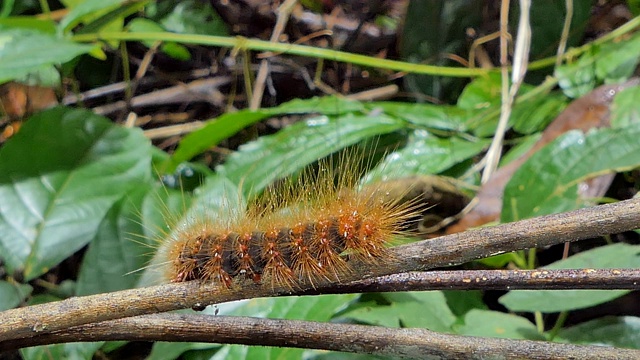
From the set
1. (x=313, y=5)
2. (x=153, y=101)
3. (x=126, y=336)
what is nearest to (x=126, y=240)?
(x=126, y=336)

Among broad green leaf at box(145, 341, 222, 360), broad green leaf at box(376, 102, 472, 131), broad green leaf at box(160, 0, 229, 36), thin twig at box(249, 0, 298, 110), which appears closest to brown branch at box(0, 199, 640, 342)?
broad green leaf at box(145, 341, 222, 360)

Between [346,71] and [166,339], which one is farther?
[346,71]

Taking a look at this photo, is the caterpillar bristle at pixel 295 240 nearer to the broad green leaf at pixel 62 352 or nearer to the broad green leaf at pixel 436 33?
the broad green leaf at pixel 62 352

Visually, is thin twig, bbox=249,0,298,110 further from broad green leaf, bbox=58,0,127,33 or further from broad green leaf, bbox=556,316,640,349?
broad green leaf, bbox=556,316,640,349

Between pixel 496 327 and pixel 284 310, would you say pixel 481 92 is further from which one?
pixel 284 310

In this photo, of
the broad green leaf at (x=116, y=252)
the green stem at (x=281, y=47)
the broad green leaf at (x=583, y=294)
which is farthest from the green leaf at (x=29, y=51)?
the broad green leaf at (x=583, y=294)

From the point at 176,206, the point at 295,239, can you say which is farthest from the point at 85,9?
the point at 295,239

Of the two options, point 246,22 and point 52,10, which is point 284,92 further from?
point 52,10
